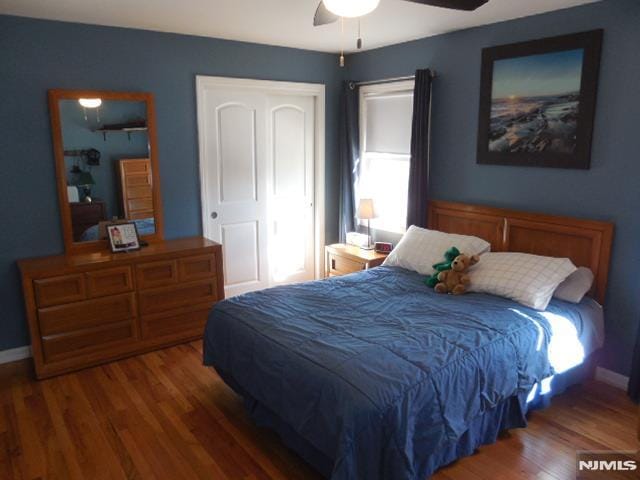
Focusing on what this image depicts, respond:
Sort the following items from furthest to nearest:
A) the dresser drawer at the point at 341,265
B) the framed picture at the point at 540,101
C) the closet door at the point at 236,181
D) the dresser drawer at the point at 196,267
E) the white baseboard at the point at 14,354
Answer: the dresser drawer at the point at 341,265 < the closet door at the point at 236,181 < the dresser drawer at the point at 196,267 < the white baseboard at the point at 14,354 < the framed picture at the point at 540,101

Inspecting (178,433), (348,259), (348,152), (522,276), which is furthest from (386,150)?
(178,433)

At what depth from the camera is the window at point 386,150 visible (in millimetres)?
4395

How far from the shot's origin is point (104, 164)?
3.69m

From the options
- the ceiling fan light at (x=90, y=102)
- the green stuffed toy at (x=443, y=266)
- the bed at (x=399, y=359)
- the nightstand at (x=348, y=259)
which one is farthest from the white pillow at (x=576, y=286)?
the ceiling fan light at (x=90, y=102)

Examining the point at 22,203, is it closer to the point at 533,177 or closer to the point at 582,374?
the point at 533,177

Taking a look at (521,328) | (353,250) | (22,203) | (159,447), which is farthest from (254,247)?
(521,328)

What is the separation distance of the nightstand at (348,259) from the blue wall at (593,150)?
2.85 ft

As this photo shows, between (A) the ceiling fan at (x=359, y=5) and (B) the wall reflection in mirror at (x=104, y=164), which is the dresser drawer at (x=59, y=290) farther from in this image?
(A) the ceiling fan at (x=359, y=5)

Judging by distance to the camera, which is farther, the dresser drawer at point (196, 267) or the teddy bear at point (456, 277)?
the dresser drawer at point (196, 267)

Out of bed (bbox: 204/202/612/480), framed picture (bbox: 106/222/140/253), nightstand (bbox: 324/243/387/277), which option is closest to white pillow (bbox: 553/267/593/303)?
bed (bbox: 204/202/612/480)

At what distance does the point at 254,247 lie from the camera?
4.69m

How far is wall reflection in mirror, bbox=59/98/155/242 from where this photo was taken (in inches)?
140

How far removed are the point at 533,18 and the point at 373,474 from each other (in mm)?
3031

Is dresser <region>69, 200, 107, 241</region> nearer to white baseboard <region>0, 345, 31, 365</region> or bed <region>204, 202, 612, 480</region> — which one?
white baseboard <region>0, 345, 31, 365</region>
